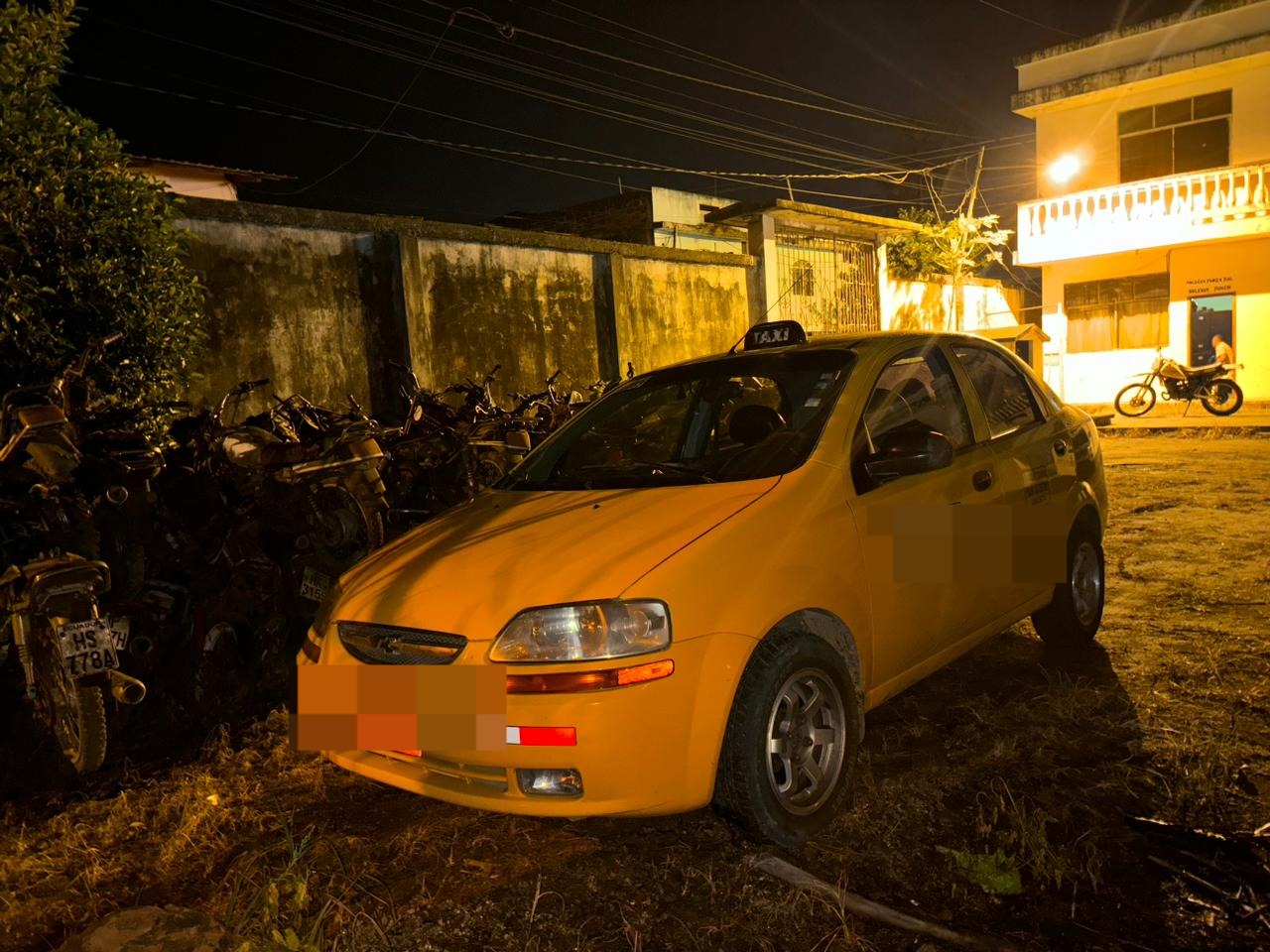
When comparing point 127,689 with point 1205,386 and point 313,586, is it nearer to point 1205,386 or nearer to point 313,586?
point 313,586

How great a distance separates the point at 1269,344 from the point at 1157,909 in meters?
18.4

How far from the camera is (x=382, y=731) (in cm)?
268

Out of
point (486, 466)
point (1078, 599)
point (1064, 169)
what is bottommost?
point (1078, 599)

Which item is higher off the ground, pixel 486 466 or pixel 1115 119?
pixel 1115 119

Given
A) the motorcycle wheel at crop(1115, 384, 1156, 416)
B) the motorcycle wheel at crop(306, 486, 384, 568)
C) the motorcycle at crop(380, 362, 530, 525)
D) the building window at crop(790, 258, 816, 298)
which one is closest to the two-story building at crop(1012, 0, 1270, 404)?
the motorcycle wheel at crop(1115, 384, 1156, 416)

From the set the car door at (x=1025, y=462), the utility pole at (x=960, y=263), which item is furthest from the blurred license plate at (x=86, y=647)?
the utility pole at (x=960, y=263)

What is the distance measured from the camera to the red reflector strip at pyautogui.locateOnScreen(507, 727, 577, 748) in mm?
2461

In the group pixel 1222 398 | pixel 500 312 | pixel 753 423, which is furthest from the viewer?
pixel 1222 398

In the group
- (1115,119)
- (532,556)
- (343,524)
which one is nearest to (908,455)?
(532,556)

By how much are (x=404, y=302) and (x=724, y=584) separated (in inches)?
234

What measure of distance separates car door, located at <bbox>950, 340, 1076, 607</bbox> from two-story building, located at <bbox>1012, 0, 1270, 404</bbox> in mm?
15532

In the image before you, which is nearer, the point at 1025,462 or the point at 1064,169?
the point at 1025,462

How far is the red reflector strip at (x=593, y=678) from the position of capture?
2.47 metres

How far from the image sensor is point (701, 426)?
4133 millimetres
